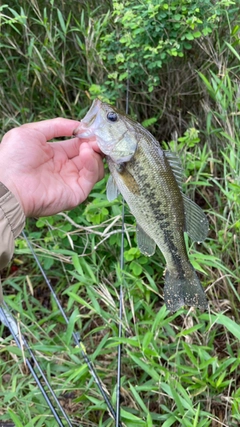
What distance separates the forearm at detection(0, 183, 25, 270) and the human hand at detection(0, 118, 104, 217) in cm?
8

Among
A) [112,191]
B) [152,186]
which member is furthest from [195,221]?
[112,191]

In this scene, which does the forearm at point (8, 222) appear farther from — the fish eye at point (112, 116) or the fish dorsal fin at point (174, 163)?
the fish dorsal fin at point (174, 163)

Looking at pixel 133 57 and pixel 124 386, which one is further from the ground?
pixel 133 57

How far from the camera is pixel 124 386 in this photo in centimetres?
233

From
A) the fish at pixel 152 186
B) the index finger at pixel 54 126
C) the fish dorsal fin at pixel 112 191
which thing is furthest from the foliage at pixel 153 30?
the fish dorsal fin at pixel 112 191

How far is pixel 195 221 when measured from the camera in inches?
74.5

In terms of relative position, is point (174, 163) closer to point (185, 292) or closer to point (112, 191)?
point (112, 191)

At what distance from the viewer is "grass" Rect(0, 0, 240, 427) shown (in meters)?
2.13

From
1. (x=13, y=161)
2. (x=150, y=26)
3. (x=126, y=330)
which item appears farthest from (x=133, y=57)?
(x=126, y=330)

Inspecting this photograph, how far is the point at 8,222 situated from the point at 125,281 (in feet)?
3.12

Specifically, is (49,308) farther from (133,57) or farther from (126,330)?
(133,57)

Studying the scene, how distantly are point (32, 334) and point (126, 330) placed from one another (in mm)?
613

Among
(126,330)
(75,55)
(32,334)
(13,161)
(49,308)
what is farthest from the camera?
(75,55)

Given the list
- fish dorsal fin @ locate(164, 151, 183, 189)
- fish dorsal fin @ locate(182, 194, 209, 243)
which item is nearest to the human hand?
fish dorsal fin @ locate(164, 151, 183, 189)
